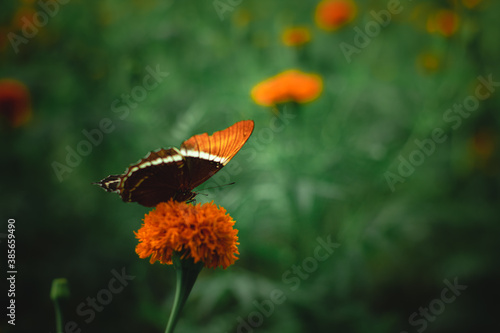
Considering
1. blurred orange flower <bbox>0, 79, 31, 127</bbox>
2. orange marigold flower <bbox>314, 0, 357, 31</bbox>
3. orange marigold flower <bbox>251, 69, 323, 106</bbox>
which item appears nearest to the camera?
orange marigold flower <bbox>251, 69, 323, 106</bbox>

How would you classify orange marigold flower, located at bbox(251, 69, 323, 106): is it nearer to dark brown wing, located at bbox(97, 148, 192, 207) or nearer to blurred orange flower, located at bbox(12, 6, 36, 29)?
dark brown wing, located at bbox(97, 148, 192, 207)

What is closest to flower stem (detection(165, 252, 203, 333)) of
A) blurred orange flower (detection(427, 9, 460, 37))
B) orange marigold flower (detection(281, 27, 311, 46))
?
orange marigold flower (detection(281, 27, 311, 46))

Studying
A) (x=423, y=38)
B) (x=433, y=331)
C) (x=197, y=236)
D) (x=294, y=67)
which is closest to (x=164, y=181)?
(x=197, y=236)

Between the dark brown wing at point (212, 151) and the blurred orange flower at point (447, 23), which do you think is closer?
the dark brown wing at point (212, 151)

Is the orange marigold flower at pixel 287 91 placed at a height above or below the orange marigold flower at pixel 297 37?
below

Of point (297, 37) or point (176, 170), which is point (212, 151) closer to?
point (176, 170)

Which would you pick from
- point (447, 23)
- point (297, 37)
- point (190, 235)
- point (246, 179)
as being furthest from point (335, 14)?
point (190, 235)

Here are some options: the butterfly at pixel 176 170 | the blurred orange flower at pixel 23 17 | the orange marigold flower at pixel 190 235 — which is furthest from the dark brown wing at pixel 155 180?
the blurred orange flower at pixel 23 17

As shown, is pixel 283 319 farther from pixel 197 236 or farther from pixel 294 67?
pixel 294 67

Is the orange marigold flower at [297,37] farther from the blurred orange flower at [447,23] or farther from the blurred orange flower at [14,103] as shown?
the blurred orange flower at [14,103]
